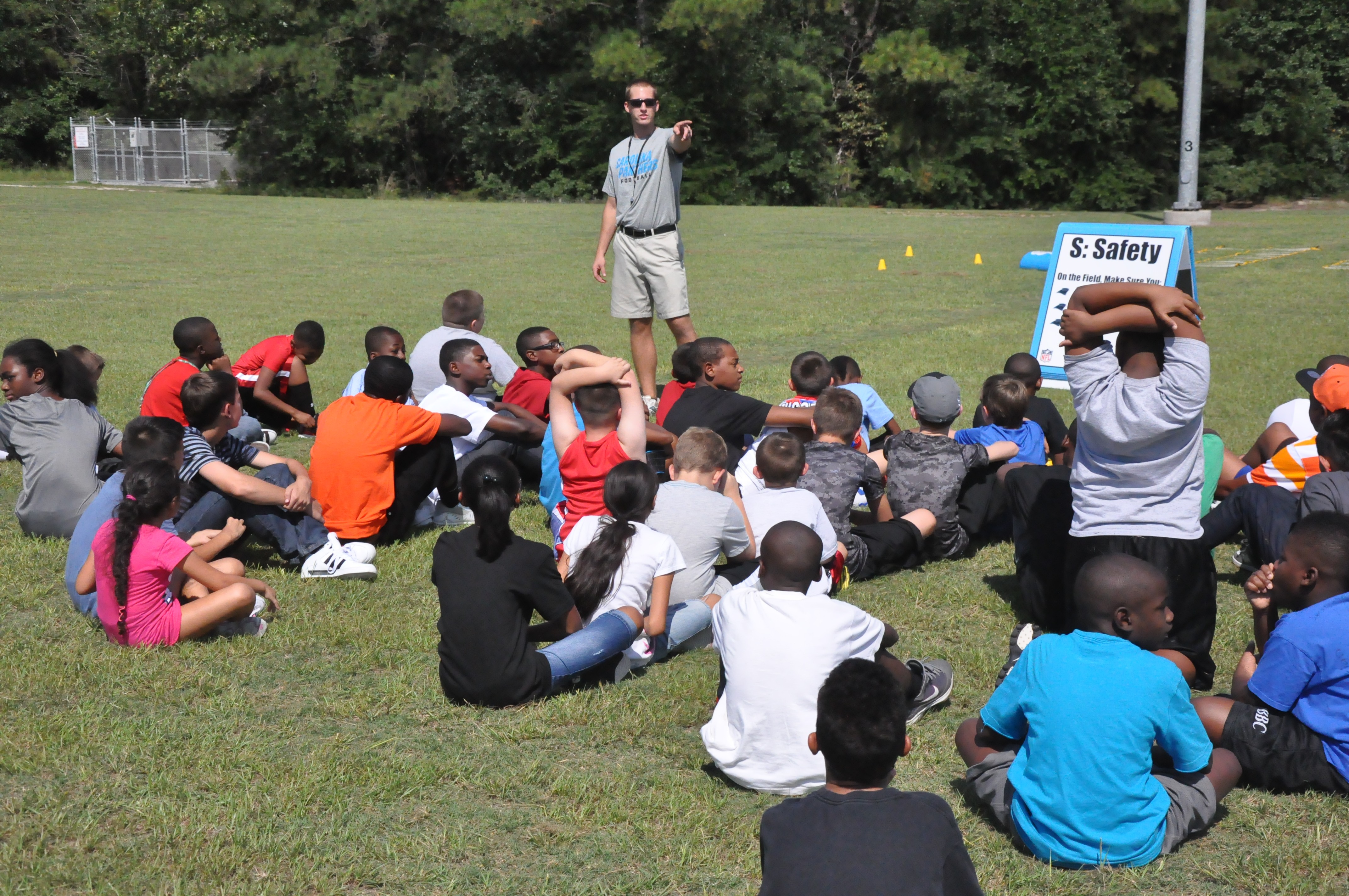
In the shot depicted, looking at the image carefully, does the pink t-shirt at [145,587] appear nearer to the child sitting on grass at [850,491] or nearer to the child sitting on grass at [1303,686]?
the child sitting on grass at [850,491]

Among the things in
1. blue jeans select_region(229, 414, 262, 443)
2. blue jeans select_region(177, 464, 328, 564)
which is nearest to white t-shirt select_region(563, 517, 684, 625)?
blue jeans select_region(177, 464, 328, 564)

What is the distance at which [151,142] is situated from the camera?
1955 inches

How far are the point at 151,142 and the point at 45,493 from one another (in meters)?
48.1

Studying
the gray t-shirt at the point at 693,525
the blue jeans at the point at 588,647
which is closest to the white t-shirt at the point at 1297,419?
the gray t-shirt at the point at 693,525

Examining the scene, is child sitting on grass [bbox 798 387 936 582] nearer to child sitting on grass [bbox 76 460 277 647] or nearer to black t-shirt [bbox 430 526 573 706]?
black t-shirt [bbox 430 526 573 706]

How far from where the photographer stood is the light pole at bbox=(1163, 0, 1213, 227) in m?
23.9

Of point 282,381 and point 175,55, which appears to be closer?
point 282,381

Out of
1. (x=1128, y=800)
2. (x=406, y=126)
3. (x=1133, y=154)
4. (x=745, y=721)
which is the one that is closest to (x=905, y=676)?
(x=745, y=721)

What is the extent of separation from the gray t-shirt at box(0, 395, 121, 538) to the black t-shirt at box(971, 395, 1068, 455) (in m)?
4.87

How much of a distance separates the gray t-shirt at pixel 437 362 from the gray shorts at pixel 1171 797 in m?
5.11

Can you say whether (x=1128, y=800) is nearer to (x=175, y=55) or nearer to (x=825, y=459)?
(x=825, y=459)

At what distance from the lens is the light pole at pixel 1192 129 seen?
2388 cm

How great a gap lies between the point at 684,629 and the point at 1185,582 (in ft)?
6.50

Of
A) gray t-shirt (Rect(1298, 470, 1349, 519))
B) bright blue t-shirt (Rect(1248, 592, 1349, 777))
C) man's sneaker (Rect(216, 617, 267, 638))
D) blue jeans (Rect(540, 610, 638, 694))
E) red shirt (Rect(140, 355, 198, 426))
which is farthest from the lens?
red shirt (Rect(140, 355, 198, 426))
